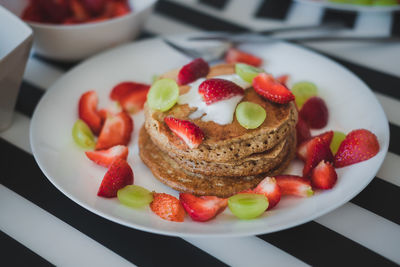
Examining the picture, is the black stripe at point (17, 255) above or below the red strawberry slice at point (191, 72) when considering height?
below

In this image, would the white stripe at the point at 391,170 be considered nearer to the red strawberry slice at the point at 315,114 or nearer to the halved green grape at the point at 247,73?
the red strawberry slice at the point at 315,114

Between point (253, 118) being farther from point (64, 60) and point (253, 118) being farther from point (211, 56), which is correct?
point (64, 60)

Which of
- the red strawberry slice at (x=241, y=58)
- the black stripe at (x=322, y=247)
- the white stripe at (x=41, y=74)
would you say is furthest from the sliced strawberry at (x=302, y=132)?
the white stripe at (x=41, y=74)

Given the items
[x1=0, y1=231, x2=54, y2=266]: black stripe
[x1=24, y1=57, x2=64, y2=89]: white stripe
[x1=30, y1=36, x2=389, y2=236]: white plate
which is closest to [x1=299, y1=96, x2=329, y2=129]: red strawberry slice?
[x1=30, y1=36, x2=389, y2=236]: white plate

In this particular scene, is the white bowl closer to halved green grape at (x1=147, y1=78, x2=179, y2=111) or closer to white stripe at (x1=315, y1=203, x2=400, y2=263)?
halved green grape at (x1=147, y1=78, x2=179, y2=111)

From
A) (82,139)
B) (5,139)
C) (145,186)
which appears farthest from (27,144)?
(145,186)

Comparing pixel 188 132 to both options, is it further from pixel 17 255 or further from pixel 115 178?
pixel 17 255
